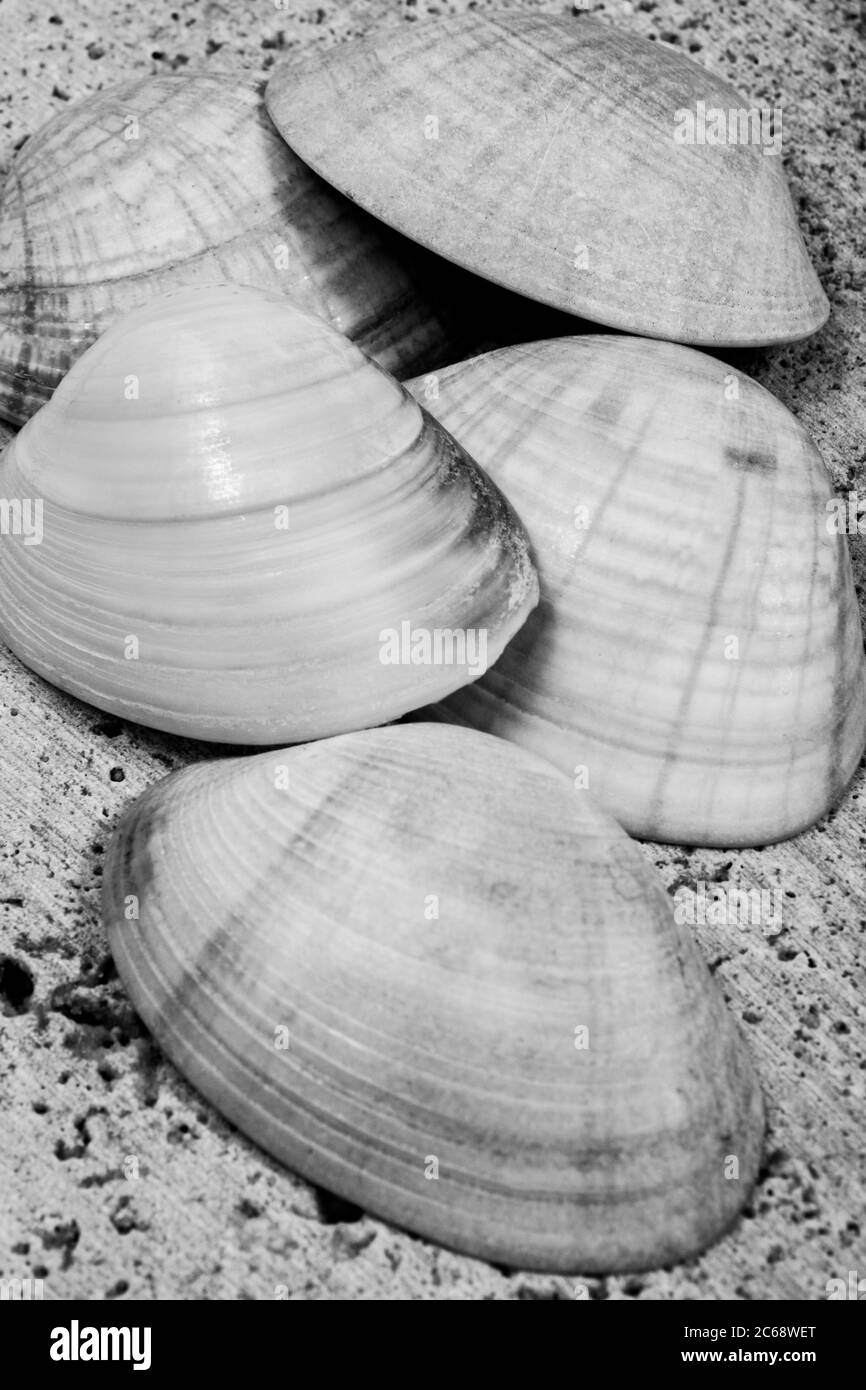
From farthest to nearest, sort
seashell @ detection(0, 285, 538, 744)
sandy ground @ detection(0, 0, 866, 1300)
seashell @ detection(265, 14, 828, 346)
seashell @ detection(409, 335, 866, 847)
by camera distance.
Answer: seashell @ detection(265, 14, 828, 346), seashell @ detection(409, 335, 866, 847), seashell @ detection(0, 285, 538, 744), sandy ground @ detection(0, 0, 866, 1300)

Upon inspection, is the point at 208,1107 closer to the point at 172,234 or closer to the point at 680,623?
the point at 680,623

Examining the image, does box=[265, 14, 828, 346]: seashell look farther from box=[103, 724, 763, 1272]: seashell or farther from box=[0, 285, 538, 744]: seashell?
box=[103, 724, 763, 1272]: seashell

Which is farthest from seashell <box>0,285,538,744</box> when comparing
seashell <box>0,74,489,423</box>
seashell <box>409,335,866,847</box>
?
seashell <box>0,74,489,423</box>

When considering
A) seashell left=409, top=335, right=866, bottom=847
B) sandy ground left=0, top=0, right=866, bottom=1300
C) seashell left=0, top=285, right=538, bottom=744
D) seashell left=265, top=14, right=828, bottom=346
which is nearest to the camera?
sandy ground left=0, top=0, right=866, bottom=1300

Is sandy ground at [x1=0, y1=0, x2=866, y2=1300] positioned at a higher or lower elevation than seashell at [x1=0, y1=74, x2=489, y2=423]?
lower

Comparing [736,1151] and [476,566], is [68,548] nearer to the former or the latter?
[476,566]

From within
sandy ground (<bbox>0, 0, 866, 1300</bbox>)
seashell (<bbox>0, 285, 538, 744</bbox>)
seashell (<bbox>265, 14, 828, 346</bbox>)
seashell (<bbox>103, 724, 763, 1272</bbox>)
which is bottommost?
sandy ground (<bbox>0, 0, 866, 1300</bbox>)

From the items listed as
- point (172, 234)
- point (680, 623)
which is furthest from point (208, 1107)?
point (172, 234)
